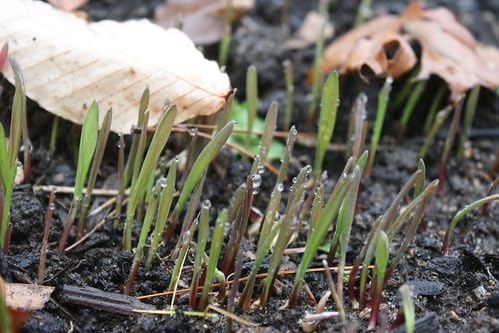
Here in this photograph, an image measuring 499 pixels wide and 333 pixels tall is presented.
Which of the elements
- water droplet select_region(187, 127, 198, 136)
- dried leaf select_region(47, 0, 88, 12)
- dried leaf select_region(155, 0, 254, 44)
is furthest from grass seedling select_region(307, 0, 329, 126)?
dried leaf select_region(47, 0, 88, 12)

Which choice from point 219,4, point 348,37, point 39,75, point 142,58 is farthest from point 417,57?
point 39,75

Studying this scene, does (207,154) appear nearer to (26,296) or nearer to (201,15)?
(26,296)

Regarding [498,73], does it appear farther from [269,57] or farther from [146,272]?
[146,272]

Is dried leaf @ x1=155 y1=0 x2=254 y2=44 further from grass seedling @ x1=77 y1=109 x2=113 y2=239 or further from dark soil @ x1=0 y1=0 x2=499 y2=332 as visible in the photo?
grass seedling @ x1=77 y1=109 x2=113 y2=239

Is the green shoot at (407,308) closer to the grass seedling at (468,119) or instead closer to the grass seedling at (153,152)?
the grass seedling at (153,152)

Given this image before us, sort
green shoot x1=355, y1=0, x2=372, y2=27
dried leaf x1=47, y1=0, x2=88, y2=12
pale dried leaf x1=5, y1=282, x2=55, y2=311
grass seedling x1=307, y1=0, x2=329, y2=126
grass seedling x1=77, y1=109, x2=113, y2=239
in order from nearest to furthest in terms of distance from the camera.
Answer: pale dried leaf x1=5, y1=282, x2=55, y2=311 < grass seedling x1=77, y1=109, x2=113, y2=239 < dried leaf x1=47, y1=0, x2=88, y2=12 < grass seedling x1=307, y1=0, x2=329, y2=126 < green shoot x1=355, y1=0, x2=372, y2=27

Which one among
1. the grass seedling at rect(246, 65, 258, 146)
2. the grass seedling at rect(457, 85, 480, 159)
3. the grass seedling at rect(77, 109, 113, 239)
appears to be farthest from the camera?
the grass seedling at rect(457, 85, 480, 159)

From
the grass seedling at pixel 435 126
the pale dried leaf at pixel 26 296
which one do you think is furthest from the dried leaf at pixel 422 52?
the pale dried leaf at pixel 26 296
